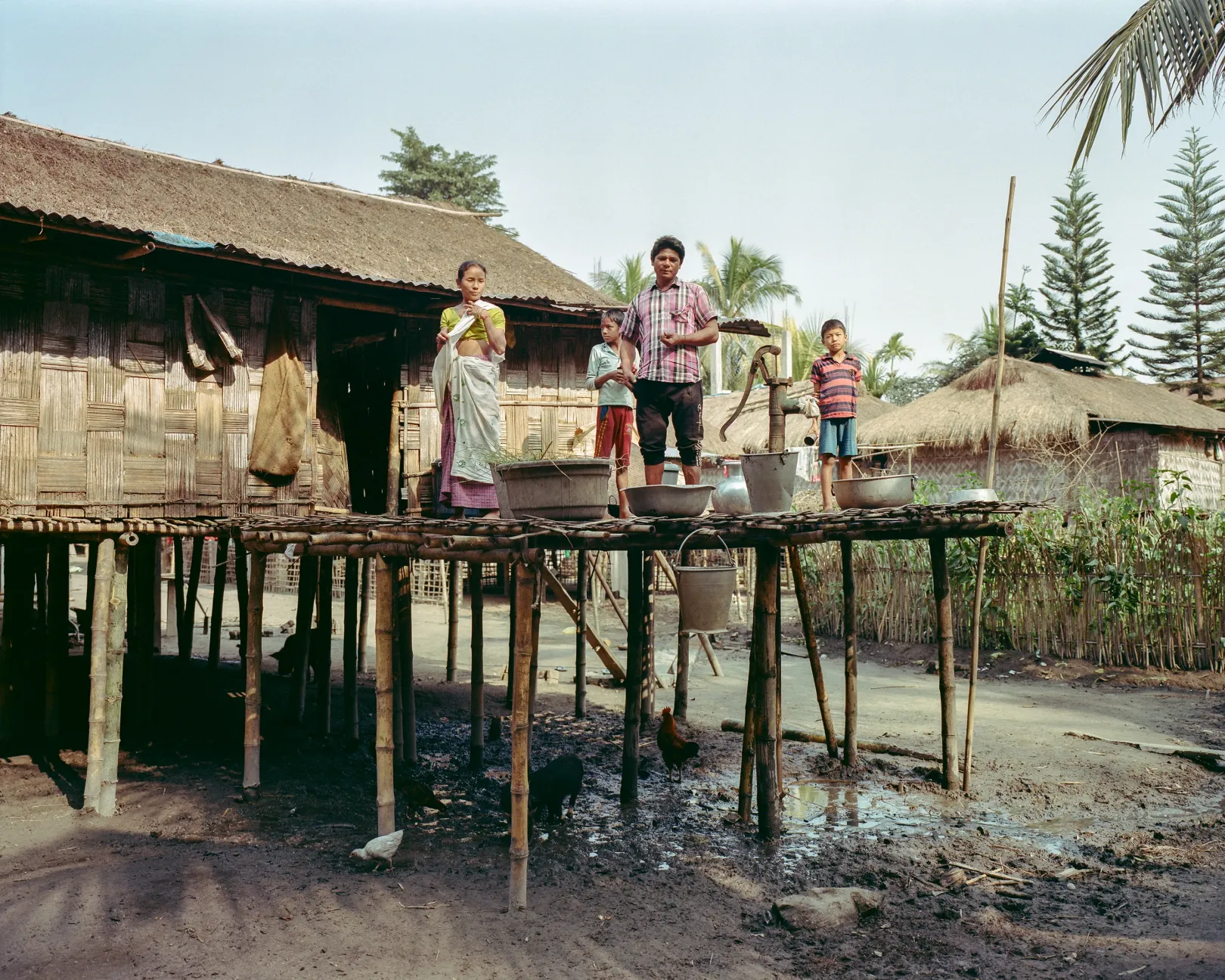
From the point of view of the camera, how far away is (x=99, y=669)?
613 cm

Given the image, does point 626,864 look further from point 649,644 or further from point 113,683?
point 113,683

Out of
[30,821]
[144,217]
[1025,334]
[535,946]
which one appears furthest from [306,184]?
[1025,334]

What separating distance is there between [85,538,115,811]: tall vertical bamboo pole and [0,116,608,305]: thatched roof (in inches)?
118

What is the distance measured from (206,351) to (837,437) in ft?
16.8

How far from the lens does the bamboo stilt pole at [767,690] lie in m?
5.48

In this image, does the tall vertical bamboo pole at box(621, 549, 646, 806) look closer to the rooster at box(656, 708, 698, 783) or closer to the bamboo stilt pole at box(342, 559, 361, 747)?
the rooster at box(656, 708, 698, 783)

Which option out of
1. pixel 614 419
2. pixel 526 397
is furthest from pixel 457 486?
pixel 526 397

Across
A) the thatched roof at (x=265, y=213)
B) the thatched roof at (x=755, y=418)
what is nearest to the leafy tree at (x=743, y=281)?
the thatched roof at (x=755, y=418)

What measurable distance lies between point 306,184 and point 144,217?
3.75 meters

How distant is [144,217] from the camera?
956 cm

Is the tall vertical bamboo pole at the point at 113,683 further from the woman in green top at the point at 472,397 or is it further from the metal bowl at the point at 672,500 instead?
the metal bowl at the point at 672,500

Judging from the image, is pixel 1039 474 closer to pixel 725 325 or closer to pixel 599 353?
pixel 725 325

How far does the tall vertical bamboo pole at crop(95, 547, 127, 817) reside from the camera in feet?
19.8

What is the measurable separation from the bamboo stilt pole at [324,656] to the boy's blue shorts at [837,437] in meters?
4.11
